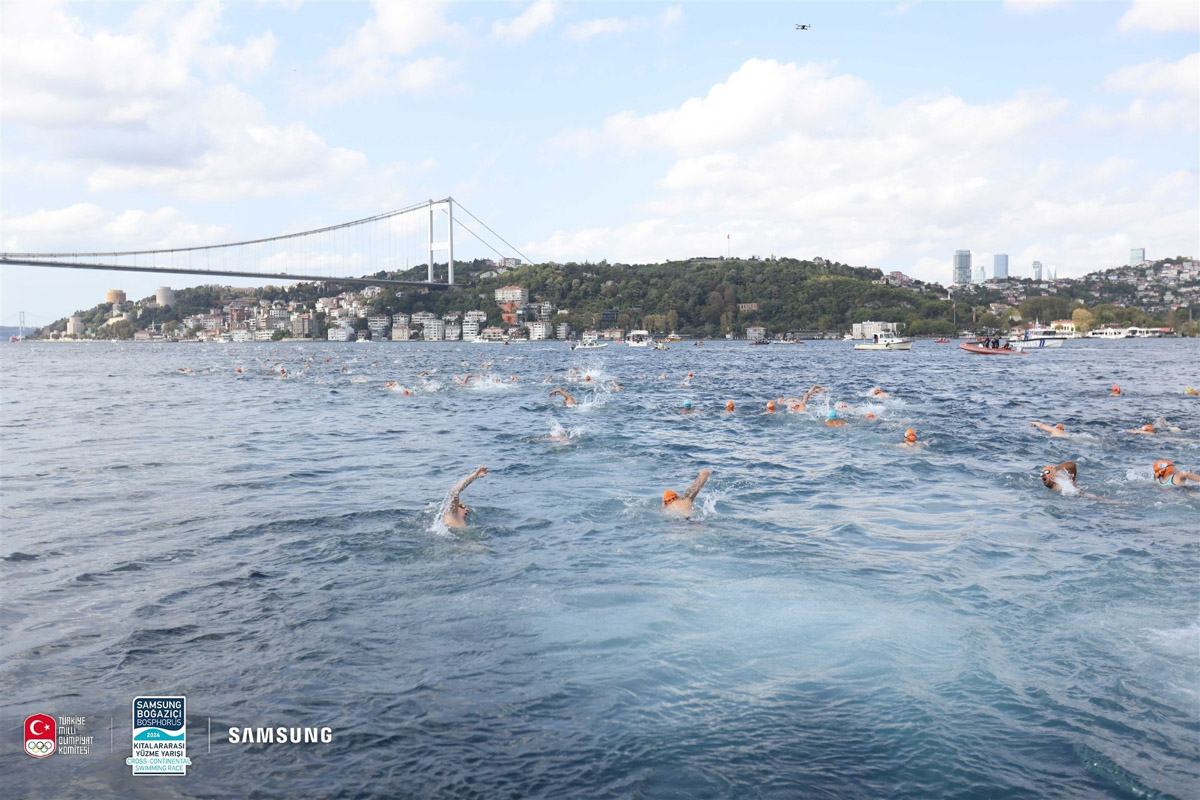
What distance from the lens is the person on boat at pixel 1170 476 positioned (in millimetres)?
11344

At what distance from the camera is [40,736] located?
462 centimetres

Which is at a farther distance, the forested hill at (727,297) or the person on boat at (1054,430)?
the forested hill at (727,297)

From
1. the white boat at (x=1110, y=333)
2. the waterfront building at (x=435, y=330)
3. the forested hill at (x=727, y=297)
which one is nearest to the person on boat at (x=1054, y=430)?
the forested hill at (x=727, y=297)

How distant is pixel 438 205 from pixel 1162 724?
448ft

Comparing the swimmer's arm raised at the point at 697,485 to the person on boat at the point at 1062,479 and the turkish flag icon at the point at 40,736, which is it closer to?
the person on boat at the point at 1062,479

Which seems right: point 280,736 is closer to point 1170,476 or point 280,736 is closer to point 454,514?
point 454,514

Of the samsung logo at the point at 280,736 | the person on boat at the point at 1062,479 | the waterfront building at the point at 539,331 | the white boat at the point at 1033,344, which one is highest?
the waterfront building at the point at 539,331

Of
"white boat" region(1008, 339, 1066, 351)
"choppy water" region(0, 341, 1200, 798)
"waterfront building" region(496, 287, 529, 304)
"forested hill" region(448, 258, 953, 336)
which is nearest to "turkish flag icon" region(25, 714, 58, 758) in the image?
"choppy water" region(0, 341, 1200, 798)

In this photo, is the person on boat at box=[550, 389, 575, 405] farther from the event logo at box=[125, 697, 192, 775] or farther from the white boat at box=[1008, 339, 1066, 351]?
the white boat at box=[1008, 339, 1066, 351]

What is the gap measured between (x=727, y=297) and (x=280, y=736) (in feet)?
490

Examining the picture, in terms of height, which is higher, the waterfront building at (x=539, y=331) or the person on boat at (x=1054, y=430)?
the waterfront building at (x=539, y=331)

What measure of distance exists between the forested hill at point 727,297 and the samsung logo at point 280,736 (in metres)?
140

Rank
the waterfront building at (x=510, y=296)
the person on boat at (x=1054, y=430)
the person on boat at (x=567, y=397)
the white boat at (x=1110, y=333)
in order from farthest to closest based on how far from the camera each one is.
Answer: the waterfront building at (x=510, y=296) < the white boat at (x=1110, y=333) < the person on boat at (x=567, y=397) < the person on boat at (x=1054, y=430)

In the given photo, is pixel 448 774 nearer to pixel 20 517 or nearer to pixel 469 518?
pixel 469 518
